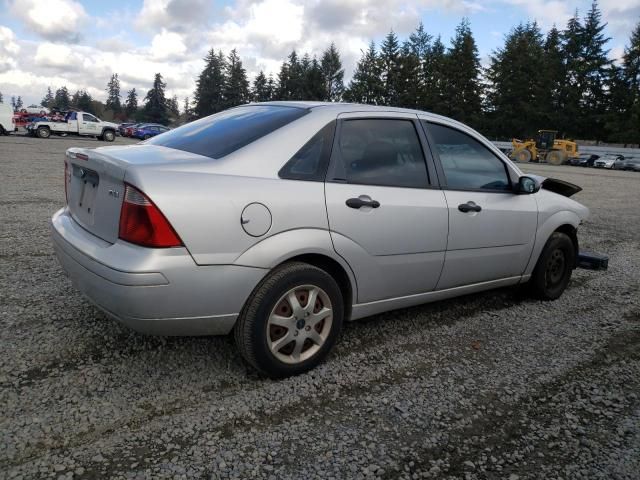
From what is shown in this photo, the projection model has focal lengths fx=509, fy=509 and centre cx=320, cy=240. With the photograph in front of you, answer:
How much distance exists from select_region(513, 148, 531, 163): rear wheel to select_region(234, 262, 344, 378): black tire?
4113cm

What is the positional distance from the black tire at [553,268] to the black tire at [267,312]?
97.7 inches

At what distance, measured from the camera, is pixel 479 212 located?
3.86m

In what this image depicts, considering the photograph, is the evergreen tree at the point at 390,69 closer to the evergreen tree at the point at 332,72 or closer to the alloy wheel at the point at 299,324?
the evergreen tree at the point at 332,72

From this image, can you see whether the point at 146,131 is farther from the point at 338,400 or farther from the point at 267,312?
the point at 338,400

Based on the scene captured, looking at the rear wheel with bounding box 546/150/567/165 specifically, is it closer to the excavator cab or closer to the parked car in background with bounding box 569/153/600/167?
the excavator cab

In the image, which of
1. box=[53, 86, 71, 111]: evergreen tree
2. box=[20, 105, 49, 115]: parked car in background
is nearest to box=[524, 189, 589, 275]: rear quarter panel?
box=[20, 105, 49, 115]: parked car in background

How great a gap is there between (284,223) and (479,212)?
175 centimetres

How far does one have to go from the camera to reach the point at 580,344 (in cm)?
386

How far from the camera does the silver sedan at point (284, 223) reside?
2580 millimetres

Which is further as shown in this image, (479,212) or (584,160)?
(584,160)

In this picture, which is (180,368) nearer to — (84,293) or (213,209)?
(84,293)

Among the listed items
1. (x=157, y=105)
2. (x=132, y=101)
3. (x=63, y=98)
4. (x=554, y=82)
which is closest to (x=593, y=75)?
(x=554, y=82)

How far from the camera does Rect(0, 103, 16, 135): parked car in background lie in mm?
29219

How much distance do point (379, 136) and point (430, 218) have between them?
2.18 ft
